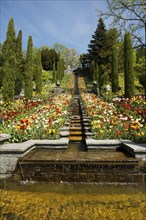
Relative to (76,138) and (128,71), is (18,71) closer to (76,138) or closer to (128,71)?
(128,71)

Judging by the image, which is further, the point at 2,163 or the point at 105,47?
the point at 105,47

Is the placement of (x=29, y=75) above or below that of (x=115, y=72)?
below

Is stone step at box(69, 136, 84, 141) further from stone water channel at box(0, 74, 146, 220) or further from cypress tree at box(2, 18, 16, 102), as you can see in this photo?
cypress tree at box(2, 18, 16, 102)

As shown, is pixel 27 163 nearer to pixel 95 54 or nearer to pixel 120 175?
pixel 120 175

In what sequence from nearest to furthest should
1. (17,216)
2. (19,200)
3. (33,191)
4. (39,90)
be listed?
(17,216) < (19,200) < (33,191) < (39,90)

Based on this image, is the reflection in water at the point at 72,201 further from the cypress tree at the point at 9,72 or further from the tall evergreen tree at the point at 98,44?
the tall evergreen tree at the point at 98,44

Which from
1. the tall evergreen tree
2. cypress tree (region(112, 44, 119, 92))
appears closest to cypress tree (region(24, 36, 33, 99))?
cypress tree (region(112, 44, 119, 92))

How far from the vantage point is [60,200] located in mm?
3557

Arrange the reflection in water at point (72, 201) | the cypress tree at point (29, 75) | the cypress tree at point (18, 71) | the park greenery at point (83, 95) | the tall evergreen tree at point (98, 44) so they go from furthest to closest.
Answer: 1. the tall evergreen tree at point (98, 44)
2. the cypress tree at point (18, 71)
3. the cypress tree at point (29, 75)
4. the park greenery at point (83, 95)
5. the reflection in water at point (72, 201)

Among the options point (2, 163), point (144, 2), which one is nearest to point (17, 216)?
point (2, 163)

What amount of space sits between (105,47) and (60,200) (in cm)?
4067

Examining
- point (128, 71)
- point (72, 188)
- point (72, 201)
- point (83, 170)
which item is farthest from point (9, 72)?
point (72, 201)

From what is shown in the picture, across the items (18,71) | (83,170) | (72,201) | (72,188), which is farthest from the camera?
(18,71)

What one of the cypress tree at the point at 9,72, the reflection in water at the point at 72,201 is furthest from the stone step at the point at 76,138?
the cypress tree at the point at 9,72
